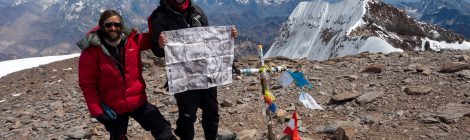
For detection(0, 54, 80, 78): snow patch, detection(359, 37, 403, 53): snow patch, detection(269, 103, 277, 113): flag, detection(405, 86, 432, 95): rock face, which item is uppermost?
detection(269, 103, 277, 113): flag

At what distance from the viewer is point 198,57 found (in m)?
7.13

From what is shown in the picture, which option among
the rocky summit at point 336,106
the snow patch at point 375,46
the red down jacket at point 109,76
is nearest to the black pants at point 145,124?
the red down jacket at point 109,76

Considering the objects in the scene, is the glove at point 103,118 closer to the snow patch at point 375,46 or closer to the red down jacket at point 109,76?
the red down jacket at point 109,76

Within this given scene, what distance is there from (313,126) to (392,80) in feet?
11.9

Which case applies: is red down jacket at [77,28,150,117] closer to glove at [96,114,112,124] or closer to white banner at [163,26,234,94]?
glove at [96,114,112,124]

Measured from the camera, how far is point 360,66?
47.6 feet

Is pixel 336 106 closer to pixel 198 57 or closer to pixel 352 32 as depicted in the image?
pixel 198 57

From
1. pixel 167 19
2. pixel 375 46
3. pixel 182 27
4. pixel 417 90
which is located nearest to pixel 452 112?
pixel 417 90

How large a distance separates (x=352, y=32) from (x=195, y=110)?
118 m

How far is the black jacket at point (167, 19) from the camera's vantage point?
6605 millimetres

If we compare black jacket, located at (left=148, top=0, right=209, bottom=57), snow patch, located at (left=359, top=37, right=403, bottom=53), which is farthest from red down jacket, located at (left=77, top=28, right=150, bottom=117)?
snow patch, located at (left=359, top=37, right=403, bottom=53)

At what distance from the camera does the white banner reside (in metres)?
6.89

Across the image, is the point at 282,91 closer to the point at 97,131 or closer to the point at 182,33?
the point at 97,131

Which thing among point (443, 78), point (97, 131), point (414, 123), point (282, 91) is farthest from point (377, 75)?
point (97, 131)
